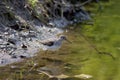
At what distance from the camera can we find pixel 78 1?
1064 centimetres

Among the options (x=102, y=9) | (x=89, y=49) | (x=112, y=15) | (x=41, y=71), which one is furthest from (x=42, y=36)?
(x=102, y=9)

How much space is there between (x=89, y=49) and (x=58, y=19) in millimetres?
2224

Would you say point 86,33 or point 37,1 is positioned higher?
point 37,1

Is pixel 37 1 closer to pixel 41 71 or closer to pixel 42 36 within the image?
pixel 42 36

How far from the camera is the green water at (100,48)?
17.9ft

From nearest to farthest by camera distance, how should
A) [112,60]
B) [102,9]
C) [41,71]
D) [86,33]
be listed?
1. [41,71]
2. [112,60]
3. [86,33]
4. [102,9]

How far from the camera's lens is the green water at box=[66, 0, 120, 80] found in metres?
5.45

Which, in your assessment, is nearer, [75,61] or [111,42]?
[75,61]

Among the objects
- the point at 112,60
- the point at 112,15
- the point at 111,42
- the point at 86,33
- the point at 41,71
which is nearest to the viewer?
the point at 41,71

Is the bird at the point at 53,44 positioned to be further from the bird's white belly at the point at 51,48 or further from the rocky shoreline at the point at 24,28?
the rocky shoreline at the point at 24,28

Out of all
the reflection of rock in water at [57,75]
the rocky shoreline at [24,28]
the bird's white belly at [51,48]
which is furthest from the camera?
the bird's white belly at [51,48]

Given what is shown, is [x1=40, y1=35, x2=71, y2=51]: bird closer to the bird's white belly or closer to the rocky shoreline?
the bird's white belly

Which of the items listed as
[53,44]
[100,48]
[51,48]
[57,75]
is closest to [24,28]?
[53,44]

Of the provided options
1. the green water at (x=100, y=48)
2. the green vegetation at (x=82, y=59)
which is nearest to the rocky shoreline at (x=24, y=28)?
the green vegetation at (x=82, y=59)
